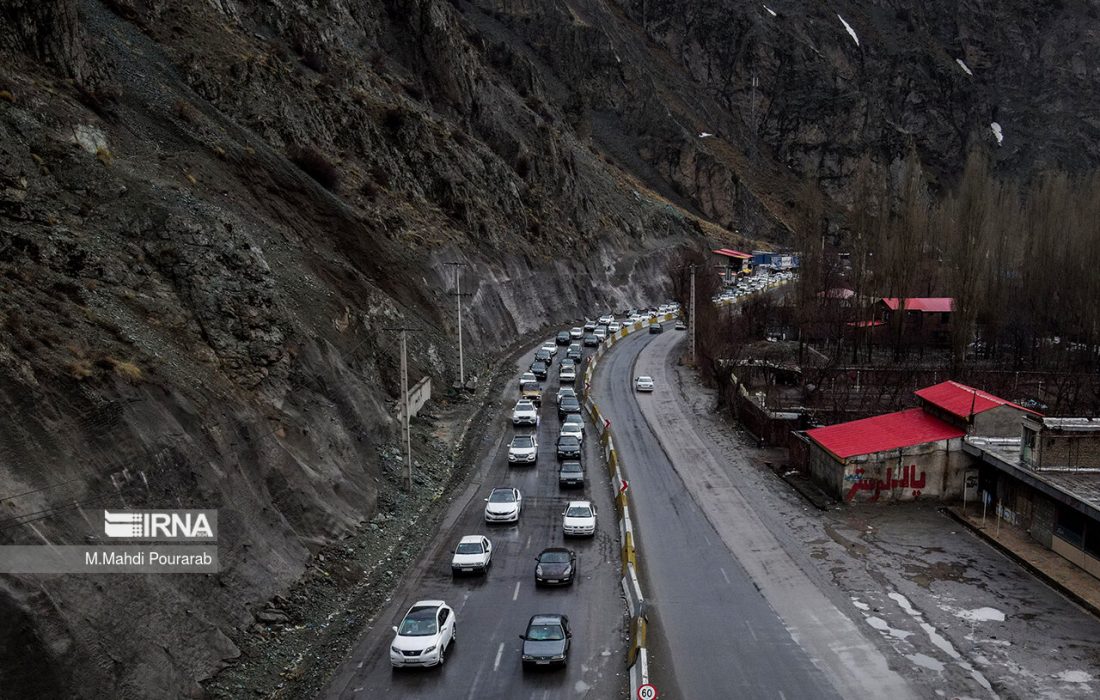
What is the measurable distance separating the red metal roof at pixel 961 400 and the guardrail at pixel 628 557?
14639 mm

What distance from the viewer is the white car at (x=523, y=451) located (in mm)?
39625

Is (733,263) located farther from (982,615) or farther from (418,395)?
(982,615)

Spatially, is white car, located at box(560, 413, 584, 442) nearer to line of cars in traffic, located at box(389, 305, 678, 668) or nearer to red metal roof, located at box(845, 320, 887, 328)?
line of cars in traffic, located at box(389, 305, 678, 668)

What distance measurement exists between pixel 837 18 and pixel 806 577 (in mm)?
190719

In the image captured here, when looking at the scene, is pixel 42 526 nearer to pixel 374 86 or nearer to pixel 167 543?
pixel 167 543

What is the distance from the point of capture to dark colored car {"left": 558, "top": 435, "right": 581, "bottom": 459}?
40438mm

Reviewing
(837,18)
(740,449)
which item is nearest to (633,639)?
(740,449)

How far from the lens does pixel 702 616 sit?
948 inches

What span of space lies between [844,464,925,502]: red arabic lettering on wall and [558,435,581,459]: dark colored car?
1288cm

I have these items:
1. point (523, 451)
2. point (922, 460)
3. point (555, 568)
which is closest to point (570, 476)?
point (523, 451)

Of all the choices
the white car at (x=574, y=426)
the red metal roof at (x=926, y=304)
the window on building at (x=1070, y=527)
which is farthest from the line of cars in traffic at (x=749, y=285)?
the window on building at (x=1070, y=527)

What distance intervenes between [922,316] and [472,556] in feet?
179

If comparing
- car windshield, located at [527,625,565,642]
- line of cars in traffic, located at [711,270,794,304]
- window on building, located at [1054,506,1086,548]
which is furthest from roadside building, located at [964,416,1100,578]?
line of cars in traffic, located at [711,270,794,304]

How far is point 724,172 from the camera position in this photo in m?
151
